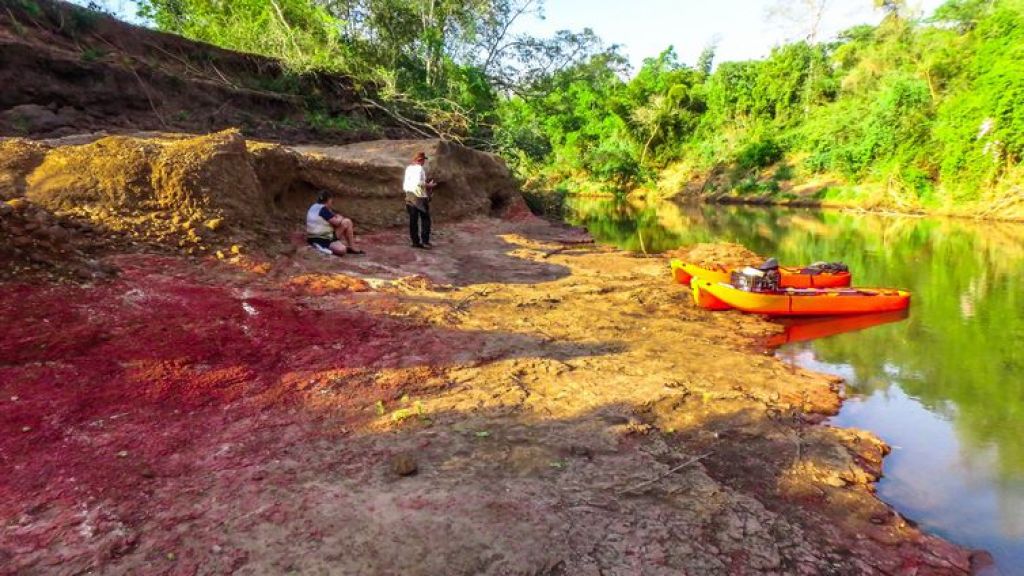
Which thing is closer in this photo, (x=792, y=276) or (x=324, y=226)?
(x=324, y=226)

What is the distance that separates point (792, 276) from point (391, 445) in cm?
862

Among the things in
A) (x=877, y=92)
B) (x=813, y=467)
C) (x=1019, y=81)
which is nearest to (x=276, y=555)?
(x=813, y=467)

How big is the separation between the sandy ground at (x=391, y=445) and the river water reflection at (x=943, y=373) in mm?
419

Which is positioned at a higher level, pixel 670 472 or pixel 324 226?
pixel 324 226

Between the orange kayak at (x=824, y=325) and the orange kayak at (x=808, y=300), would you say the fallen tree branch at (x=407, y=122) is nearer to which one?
the orange kayak at (x=808, y=300)

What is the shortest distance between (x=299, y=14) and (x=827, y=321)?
46.2 feet

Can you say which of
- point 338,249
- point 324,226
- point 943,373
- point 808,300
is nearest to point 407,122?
point 324,226

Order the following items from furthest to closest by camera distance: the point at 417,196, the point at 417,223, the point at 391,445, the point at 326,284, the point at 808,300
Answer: the point at 417,223
the point at 417,196
the point at 808,300
the point at 326,284
the point at 391,445

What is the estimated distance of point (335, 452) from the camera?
3.67 m

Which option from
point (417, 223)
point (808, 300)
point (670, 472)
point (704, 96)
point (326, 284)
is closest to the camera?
point (670, 472)

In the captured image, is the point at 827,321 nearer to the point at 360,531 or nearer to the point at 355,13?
the point at 360,531

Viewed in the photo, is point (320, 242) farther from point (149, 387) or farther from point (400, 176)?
point (149, 387)

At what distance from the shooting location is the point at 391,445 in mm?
3805

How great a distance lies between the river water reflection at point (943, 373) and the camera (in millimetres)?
4133
